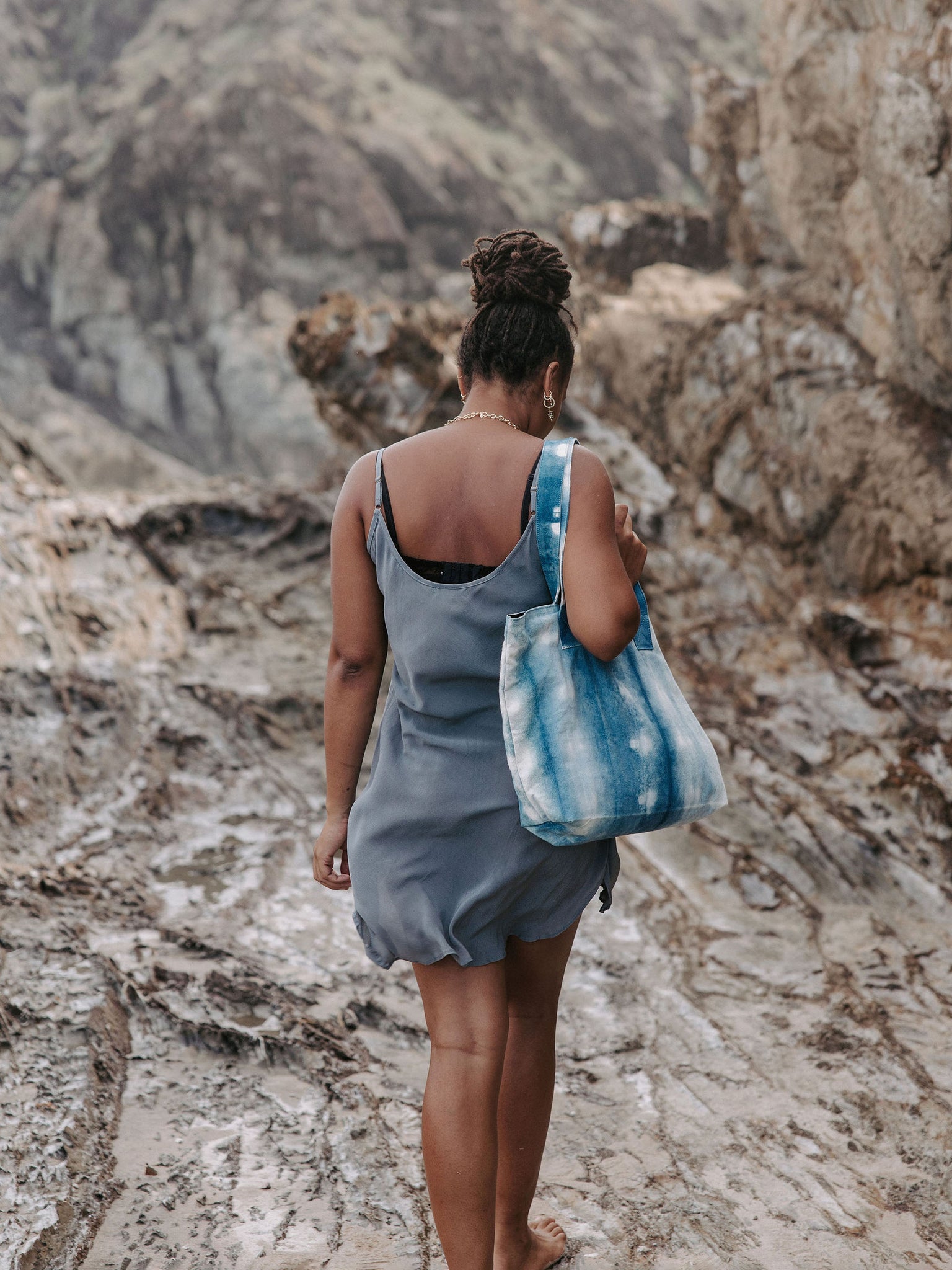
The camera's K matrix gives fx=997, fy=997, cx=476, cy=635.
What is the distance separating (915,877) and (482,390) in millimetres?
3108

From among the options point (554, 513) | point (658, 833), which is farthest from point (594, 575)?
point (658, 833)

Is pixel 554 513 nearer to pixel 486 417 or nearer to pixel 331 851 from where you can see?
pixel 486 417

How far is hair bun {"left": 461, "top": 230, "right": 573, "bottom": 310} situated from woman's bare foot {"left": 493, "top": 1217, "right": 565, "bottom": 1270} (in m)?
1.58

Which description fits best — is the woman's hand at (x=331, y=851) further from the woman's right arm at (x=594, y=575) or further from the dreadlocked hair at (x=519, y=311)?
the dreadlocked hair at (x=519, y=311)

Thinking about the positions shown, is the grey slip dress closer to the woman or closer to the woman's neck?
the woman

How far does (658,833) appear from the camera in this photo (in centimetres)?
425

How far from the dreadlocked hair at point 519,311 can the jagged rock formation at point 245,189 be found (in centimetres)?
1520

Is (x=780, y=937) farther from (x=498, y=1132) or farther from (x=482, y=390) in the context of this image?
(x=482, y=390)

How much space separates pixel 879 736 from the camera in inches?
184

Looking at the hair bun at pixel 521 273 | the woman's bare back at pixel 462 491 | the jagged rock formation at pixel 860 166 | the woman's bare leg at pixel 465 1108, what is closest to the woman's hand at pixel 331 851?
the woman's bare leg at pixel 465 1108

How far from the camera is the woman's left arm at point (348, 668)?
1599mm

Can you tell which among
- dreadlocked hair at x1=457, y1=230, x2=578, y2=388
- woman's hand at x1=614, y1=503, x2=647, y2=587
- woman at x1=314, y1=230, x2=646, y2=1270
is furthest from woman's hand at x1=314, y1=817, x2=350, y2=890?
A: dreadlocked hair at x1=457, y1=230, x2=578, y2=388

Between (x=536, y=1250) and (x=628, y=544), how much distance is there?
1267mm

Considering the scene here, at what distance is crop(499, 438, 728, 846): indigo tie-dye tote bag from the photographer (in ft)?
4.52
